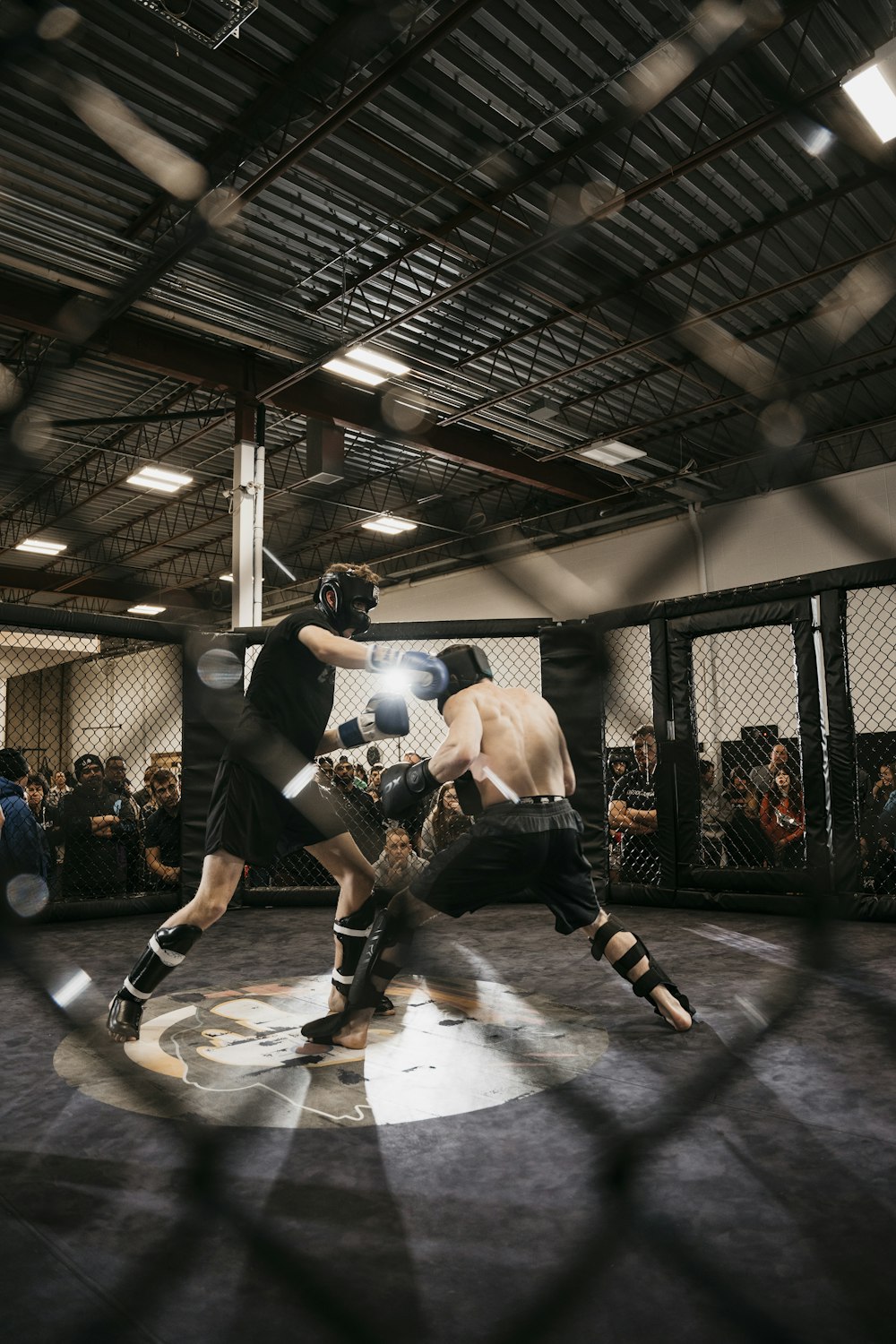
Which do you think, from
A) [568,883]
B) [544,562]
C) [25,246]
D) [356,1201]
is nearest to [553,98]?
[25,246]

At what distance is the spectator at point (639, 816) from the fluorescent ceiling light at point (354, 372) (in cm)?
416

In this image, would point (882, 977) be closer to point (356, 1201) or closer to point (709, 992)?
point (709, 992)

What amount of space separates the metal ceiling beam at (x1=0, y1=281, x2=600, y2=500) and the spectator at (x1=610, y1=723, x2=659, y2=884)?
4.57m

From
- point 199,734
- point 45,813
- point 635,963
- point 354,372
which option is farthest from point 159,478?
point 635,963

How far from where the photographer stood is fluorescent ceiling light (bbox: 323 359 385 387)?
718 centimetres

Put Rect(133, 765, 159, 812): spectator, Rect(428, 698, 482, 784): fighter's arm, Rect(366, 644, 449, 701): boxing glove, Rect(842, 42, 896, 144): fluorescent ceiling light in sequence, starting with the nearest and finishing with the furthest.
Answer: Rect(428, 698, 482, 784): fighter's arm → Rect(366, 644, 449, 701): boxing glove → Rect(842, 42, 896, 144): fluorescent ceiling light → Rect(133, 765, 159, 812): spectator

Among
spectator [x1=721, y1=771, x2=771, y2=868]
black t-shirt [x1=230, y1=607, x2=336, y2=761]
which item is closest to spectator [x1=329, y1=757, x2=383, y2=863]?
spectator [x1=721, y1=771, x2=771, y2=868]

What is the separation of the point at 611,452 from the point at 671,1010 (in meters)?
7.20

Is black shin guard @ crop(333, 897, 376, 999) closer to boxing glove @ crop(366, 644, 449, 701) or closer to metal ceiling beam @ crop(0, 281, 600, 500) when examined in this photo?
boxing glove @ crop(366, 644, 449, 701)

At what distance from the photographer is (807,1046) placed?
229 cm

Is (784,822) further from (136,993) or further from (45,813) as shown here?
(45,813)

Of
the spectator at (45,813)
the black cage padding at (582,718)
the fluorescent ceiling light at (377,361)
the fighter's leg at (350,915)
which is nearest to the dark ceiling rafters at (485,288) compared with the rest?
the fluorescent ceiling light at (377,361)

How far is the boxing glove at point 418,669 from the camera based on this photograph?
7.55 ft

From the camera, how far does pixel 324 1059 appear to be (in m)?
2.29
